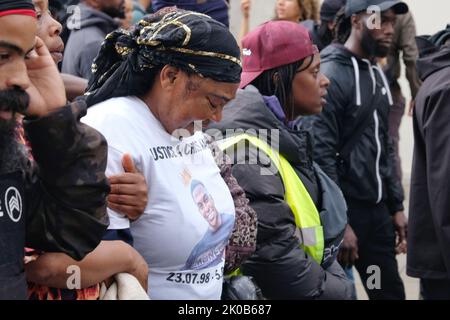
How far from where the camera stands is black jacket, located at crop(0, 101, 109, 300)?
239cm

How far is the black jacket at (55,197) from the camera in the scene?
239cm

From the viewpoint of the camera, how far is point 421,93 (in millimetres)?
4684

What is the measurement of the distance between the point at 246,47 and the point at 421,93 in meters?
0.85

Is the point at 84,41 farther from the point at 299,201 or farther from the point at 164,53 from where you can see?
the point at 164,53

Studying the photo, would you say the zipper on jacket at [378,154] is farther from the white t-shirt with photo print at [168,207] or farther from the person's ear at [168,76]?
the person's ear at [168,76]

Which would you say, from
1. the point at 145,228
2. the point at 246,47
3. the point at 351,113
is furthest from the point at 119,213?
the point at 351,113

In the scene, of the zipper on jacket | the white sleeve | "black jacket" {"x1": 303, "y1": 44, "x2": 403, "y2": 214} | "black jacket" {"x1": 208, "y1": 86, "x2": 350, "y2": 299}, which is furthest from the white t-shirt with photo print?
the zipper on jacket

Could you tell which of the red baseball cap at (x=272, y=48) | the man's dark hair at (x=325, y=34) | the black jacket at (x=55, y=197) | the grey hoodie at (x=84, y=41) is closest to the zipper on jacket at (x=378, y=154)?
the man's dark hair at (x=325, y=34)

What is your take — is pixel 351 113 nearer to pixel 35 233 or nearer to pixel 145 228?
pixel 145 228

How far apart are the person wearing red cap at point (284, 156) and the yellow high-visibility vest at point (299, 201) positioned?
0.04ft

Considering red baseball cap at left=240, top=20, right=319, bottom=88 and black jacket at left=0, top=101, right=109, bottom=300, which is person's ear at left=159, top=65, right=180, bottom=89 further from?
red baseball cap at left=240, top=20, right=319, bottom=88

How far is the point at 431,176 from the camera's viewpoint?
4.47 m

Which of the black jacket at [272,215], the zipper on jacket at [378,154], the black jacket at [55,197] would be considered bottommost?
the zipper on jacket at [378,154]

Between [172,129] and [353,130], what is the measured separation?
254cm
